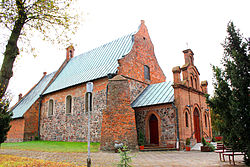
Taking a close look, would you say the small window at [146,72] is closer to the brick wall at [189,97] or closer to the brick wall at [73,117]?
the brick wall at [189,97]

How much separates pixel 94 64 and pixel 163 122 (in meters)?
10.3

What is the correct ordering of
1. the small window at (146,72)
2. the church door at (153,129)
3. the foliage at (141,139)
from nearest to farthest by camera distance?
1. the foliage at (141,139)
2. the church door at (153,129)
3. the small window at (146,72)

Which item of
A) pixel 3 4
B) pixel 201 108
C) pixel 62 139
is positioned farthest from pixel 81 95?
pixel 3 4

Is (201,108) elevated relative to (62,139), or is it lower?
elevated

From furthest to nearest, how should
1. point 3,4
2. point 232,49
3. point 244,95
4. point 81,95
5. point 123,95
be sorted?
point 81,95
point 123,95
point 3,4
point 232,49
point 244,95

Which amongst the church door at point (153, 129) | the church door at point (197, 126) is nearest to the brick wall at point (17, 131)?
the church door at point (153, 129)

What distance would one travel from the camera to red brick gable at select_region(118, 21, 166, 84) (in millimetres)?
19509

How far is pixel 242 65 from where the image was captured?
8133 millimetres

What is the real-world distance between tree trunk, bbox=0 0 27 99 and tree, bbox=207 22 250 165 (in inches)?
321

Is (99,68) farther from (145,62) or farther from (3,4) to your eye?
(3,4)

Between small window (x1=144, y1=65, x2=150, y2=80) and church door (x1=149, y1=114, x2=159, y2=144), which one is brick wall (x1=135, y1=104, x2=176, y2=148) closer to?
church door (x1=149, y1=114, x2=159, y2=144)

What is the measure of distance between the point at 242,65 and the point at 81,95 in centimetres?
1564

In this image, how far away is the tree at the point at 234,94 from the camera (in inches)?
310

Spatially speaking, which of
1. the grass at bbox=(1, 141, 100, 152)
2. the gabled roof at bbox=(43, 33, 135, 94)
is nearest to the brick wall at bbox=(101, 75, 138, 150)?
the grass at bbox=(1, 141, 100, 152)
